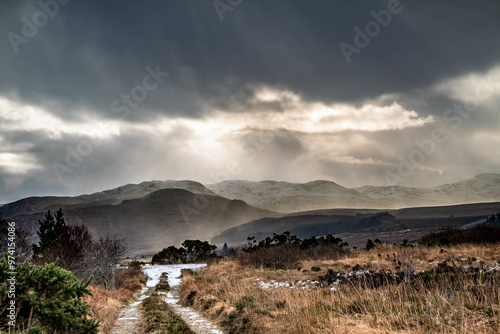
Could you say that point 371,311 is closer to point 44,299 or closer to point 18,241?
point 44,299

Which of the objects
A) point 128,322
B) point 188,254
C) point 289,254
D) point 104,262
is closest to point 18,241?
point 104,262

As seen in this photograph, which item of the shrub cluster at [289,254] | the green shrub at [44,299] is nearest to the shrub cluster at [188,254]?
the shrub cluster at [289,254]

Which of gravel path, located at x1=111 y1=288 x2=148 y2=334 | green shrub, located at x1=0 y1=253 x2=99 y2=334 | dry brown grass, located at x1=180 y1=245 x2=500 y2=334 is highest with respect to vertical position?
green shrub, located at x1=0 y1=253 x2=99 y2=334

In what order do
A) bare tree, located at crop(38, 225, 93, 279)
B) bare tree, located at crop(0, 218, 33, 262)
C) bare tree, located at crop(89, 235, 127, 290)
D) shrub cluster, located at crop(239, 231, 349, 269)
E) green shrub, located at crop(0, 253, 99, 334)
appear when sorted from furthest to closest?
bare tree, located at crop(0, 218, 33, 262), shrub cluster, located at crop(239, 231, 349, 269), bare tree, located at crop(89, 235, 127, 290), bare tree, located at crop(38, 225, 93, 279), green shrub, located at crop(0, 253, 99, 334)

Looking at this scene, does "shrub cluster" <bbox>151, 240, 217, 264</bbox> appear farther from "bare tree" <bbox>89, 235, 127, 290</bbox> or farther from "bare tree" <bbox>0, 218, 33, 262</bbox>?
"bare tree" <bbox>89, 235, 127, 290</bbox>

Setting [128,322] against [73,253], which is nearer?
[128,322]

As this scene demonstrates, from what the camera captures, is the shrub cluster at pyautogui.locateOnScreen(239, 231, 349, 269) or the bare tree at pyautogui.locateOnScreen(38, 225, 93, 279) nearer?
the bare tree at pyautogui.locateOnScreen(38, 225, 93, 279)

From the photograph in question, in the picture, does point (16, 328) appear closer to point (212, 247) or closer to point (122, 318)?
point (122, 318)

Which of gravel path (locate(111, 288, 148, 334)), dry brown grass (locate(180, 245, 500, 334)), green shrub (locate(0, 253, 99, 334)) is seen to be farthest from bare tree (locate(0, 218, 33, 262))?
green shrub (locate(0, 253, 99, 334))

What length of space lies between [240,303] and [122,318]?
5.87 meters

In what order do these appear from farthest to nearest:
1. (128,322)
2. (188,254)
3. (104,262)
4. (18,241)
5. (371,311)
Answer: (188,254) < (18,241) < (104,262) < (128,322) < (371,311)

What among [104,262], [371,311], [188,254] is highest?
[371,311]

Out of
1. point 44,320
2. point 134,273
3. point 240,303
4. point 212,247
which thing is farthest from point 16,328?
point 212,247

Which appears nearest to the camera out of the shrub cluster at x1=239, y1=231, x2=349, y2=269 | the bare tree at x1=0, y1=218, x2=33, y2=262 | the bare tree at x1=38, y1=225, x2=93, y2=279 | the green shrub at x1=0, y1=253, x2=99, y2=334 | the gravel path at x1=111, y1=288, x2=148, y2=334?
the green shrub at x1=0, y1=253, x2=99, y2=334
